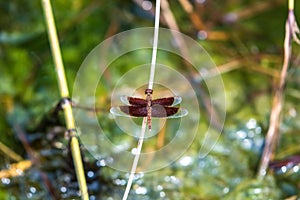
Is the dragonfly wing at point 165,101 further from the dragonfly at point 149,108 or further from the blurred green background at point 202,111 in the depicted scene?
the blurred green background at point 202,111

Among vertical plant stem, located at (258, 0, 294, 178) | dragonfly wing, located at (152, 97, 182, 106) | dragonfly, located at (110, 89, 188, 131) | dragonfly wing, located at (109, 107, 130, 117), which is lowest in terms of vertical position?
dragonfly, located at (110, 89, 188, 131)

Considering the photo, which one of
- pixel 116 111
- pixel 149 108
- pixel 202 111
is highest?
pixel 202 111

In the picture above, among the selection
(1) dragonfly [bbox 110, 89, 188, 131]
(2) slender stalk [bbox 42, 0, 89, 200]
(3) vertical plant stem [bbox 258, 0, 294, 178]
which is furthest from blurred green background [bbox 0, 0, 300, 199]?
(1) dragonfly [bbox 110, 89, 188, 131]

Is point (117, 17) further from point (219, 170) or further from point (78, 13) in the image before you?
point (219, 170)

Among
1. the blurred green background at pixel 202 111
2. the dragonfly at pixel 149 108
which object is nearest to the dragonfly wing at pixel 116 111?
the dragonfly at pixel 149 108

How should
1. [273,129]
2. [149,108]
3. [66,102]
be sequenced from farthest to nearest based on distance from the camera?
[273,129]
[66,102]
[149,108]

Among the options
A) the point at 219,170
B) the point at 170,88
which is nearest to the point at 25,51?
the point at 170,88

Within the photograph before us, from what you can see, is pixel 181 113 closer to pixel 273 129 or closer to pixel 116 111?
pixel 116 111

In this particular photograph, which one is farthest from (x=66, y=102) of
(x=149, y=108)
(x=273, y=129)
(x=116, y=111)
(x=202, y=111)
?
(x=273, y=129)

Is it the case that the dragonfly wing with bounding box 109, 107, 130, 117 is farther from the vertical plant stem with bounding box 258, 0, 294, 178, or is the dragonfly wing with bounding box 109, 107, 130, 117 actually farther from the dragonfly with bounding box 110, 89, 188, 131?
the vertical plant stem with bounding box 258, 0, 294, 178

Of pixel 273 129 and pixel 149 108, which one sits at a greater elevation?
pixel 273 129
